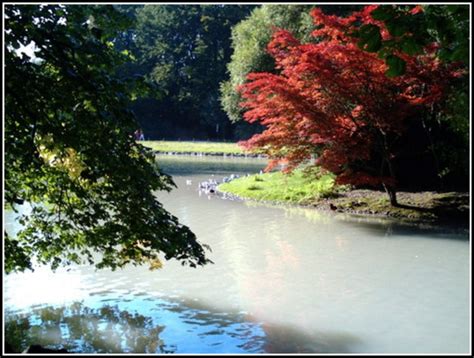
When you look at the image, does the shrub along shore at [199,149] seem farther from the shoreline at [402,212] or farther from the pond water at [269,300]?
the pond water at [269,300]

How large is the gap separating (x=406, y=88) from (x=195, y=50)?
37005 mm

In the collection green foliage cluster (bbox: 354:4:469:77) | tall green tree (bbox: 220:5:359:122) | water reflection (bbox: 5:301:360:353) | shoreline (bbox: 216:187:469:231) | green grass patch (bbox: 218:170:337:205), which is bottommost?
water reflection (bbox: 5:301:360:353)

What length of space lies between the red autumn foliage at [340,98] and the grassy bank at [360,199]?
653 mm

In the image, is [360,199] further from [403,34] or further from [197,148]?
[197,148]

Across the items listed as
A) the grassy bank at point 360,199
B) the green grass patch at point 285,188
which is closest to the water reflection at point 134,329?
the grassy bank at point 360,199

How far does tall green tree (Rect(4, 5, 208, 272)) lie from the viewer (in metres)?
4.29

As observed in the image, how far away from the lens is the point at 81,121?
4.37 m

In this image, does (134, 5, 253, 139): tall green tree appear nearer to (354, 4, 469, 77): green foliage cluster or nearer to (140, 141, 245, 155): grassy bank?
(140, 141, 245, 155): grassy bank

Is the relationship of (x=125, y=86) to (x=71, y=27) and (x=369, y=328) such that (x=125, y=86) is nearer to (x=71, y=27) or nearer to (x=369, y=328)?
(x=71, y=27)

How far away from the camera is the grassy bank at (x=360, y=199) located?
40.9 feet

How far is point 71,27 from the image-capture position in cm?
448

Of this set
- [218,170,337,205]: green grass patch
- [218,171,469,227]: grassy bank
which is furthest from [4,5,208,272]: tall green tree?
[218,170,337,205]: green grass patch

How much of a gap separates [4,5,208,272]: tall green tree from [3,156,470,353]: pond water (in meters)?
1.04

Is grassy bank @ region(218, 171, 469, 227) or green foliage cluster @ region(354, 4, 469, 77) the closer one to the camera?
green foliage cluster @ region(354, 4, 469, 77)
